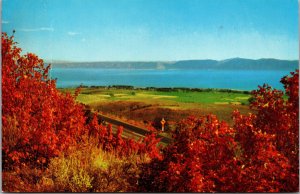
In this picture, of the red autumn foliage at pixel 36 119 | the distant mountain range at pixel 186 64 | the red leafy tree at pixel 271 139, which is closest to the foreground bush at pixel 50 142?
the red autumn foliage at pixel 36 119

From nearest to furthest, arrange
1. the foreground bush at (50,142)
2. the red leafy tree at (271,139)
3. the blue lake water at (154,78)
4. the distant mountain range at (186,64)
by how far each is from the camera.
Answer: the red leafy tree at (271,139) → the foreground bush at (50,142) → the distant mountain range at (186,64) → the blue lake water at (154,78)

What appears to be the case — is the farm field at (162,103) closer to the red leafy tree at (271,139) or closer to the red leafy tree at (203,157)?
the red leafy tree at (271,139)

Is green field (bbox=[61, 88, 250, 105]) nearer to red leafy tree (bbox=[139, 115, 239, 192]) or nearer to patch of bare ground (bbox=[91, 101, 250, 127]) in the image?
patch of bare ground (bbox=[91, 101, 250, 127])

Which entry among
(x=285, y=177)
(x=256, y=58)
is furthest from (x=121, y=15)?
(x=285, y=177)

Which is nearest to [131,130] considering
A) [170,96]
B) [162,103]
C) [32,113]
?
[162,103]

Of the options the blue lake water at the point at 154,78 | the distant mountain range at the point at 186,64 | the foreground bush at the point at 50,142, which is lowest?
the foreground bush at the point at 50,142

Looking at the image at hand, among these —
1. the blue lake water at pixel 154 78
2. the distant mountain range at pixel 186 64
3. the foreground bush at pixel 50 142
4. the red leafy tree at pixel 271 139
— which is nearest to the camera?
the red leafy tree at pixel 271 139

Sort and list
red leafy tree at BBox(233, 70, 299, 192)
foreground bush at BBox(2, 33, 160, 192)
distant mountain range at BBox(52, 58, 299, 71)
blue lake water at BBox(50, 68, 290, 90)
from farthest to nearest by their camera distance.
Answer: blue lake water at BBox(50, 68, 290, 90) → distant mountain range at BBox(52, 58, 299, 71) → foreground bush at BBox(2, 33, 160, 192) → red leafy tree at BBox(233, 70, 299, 192)

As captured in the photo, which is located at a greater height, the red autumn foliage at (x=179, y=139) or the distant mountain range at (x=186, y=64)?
the distant mountain range at (x=186, y=64)

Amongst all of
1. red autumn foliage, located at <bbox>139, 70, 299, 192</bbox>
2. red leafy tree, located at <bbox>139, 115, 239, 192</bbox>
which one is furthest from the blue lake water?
red leafy tree, located at <bbox>139, 115, 239, 192</bbox>
